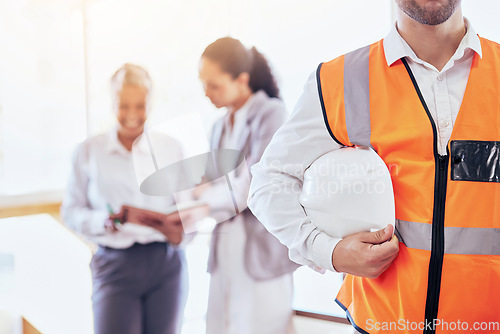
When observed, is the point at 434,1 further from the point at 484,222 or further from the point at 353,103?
the point at 484,222

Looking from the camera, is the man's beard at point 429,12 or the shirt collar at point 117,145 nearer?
the man's beard at point 429,12

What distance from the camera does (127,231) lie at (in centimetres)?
178

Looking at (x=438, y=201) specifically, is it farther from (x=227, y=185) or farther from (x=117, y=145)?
(x=117, y=145)

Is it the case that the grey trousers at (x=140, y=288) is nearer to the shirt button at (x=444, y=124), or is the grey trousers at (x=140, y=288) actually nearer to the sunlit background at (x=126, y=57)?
the sunlit background at (x=126, y=57)

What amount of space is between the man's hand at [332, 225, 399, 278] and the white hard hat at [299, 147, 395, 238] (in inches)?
1.0

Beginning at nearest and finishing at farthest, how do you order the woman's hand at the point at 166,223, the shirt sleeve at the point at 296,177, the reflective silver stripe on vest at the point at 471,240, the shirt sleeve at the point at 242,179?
the reflective silver stripe on vest at the point at 471,240 < the shirt sleeve at the point at 296,177 < the shirt sleeve at the point at 242,179 < the woman's hand at the point at 166,223

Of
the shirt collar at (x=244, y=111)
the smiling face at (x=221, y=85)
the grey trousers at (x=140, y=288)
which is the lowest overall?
the grey trousers at (x=140, y=288)

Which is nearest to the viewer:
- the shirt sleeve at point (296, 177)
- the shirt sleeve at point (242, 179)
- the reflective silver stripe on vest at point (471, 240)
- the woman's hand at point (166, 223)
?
the reflective silver stripe on vest at point (471, 240)

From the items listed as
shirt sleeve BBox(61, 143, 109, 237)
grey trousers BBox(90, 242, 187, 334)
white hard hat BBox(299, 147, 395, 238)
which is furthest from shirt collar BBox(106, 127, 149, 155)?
white hard hat BBox(299, 147, 395, 238)

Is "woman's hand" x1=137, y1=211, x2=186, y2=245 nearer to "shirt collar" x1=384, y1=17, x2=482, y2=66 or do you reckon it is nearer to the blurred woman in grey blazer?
the blurred woman in grey blazer

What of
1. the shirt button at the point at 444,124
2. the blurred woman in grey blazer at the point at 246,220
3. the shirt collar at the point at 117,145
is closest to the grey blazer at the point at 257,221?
the blurred woman in grey blazer at the point at 246,220

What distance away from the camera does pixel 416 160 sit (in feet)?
2.99

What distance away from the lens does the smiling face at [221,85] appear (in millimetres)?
1655

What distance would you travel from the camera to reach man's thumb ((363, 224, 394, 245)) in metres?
0.92
